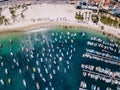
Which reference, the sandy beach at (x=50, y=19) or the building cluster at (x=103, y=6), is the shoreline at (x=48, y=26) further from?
the building cluster at (x=103, y=6)

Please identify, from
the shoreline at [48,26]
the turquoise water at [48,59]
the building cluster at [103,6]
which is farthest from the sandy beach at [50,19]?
the building cluster at [103,6]

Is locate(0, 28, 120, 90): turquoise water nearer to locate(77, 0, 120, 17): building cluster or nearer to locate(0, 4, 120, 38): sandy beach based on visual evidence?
locate(0, 4, 120, 38): sandy beach

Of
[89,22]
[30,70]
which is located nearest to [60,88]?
[30,70]

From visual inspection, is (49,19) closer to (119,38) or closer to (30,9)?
(30,9)

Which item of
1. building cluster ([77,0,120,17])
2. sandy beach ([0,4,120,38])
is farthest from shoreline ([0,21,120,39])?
building cluster ([77,0,120,17])

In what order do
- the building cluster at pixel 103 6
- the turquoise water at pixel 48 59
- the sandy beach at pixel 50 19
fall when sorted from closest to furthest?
the turquoise water at pixel 48 59 < the sandy beach at pixel 50 19 < the building cluster at pixel 103 6

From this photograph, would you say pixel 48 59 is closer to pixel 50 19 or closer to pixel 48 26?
pixel 48 26

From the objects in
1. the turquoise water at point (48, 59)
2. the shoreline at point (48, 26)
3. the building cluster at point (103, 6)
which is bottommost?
the turquoise water at point (48, 59)
